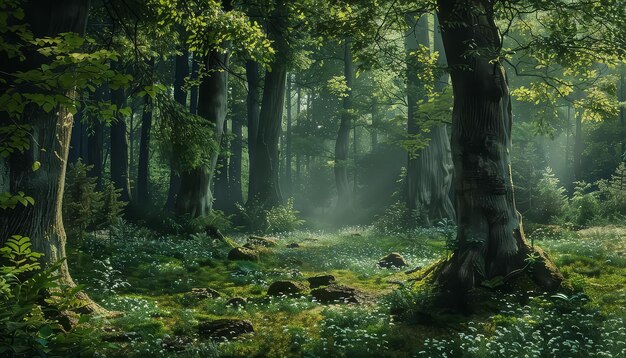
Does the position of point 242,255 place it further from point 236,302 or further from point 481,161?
point 481,161

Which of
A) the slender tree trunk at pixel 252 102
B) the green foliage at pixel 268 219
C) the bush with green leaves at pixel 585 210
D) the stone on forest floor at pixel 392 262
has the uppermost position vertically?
the slender tree trunk at pixel 252 102

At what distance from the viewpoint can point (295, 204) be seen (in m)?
56.0

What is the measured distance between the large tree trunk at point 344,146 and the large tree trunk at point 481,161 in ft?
81.3

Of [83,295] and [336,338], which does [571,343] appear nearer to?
[336,338]

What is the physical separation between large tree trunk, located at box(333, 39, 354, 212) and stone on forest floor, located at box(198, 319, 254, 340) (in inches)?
1111

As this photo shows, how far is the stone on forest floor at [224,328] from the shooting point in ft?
27.0

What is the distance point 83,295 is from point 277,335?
9.89 ft

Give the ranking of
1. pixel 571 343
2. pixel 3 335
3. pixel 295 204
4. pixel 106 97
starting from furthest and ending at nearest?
pixel 295 204, pixel 106 97, pixel 571 343, pixel 3 335

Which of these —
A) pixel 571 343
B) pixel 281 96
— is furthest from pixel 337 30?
pixel 281 96

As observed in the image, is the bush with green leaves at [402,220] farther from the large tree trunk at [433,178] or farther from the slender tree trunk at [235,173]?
the slender tree trunk at [235,173]

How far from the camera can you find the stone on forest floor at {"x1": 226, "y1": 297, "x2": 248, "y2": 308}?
1023cm

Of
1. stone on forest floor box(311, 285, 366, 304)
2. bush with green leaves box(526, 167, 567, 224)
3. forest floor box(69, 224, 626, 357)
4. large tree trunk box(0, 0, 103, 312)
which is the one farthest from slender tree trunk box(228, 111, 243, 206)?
large tree trunk box(0, 0, 103, 312)

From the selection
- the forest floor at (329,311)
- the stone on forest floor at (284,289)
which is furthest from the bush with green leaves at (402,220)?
the stone on forest floor at (284,289)

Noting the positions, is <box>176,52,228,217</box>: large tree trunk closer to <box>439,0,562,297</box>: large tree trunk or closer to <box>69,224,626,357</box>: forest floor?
<box>69,224,626,357</box>: forest floor
